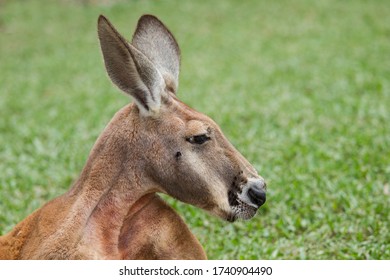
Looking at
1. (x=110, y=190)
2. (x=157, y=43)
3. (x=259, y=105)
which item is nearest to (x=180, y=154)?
(x=110, y=190)

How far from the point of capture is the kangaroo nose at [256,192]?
3.14m

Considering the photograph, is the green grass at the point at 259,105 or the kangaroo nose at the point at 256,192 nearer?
the kangaroo nose at the point at 256,192

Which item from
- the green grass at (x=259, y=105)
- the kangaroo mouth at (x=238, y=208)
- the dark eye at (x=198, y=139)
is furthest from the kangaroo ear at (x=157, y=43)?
the green grass at (x=259, y=105)

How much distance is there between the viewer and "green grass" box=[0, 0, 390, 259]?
5207mm

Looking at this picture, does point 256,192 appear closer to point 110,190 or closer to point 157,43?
point 110,190

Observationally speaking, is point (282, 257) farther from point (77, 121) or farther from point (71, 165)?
point (77, 121)

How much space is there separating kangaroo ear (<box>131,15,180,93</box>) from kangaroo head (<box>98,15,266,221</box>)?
481mm

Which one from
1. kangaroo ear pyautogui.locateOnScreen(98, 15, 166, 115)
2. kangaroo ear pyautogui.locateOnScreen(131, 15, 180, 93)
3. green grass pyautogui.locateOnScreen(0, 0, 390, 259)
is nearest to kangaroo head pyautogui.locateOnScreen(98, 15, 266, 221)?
kangaroo ear pyautogui.locateOnScreen(98, 15, 166, 115)

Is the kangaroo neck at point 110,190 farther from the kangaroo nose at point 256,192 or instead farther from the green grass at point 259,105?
the green grass at point 259,105

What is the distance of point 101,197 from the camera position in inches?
122

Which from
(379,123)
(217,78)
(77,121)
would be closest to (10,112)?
(77,121)

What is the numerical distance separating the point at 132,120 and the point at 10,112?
21.5 feet

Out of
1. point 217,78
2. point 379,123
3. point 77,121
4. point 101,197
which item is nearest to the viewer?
point 101,197

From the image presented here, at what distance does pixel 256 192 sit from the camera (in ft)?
10.3
